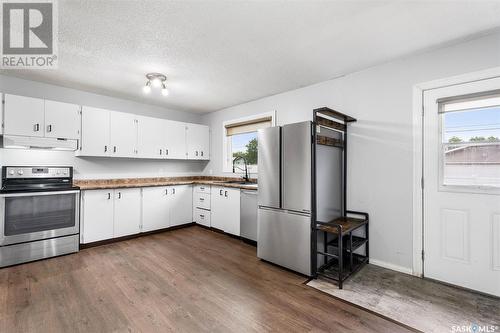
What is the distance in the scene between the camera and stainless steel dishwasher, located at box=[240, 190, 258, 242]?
350 cm

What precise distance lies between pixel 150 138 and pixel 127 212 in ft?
4.75

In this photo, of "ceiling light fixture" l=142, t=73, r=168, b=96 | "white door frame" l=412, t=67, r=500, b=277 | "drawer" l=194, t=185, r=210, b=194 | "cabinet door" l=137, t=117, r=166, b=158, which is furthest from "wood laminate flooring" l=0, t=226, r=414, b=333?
"ceiling light fixture" l=142, t=73, r=168, b=96

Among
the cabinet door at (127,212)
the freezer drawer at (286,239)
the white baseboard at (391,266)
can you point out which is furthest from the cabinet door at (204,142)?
the white baseboard at (391,266)

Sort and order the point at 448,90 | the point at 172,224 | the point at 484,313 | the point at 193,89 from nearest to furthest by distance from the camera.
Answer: the point at 484,313 < the point at 448,90 < the point at 193,89 < the point at 172,224

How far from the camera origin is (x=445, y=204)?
240 cm

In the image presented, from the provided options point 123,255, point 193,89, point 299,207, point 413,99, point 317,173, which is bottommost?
point 123,255

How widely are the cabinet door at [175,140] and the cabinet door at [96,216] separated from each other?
4.66ft

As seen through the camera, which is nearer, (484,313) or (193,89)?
(484,313)

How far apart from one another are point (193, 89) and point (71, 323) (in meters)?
3.24

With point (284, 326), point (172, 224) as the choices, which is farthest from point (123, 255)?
point (284, 326)

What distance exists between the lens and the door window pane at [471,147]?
216 centimetres

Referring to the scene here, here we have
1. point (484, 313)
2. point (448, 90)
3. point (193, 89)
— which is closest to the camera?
point (484, 313)

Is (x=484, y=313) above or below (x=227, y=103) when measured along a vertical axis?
below

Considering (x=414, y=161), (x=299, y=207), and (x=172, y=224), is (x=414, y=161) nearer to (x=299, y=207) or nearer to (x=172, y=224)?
(x=299, y=207)
